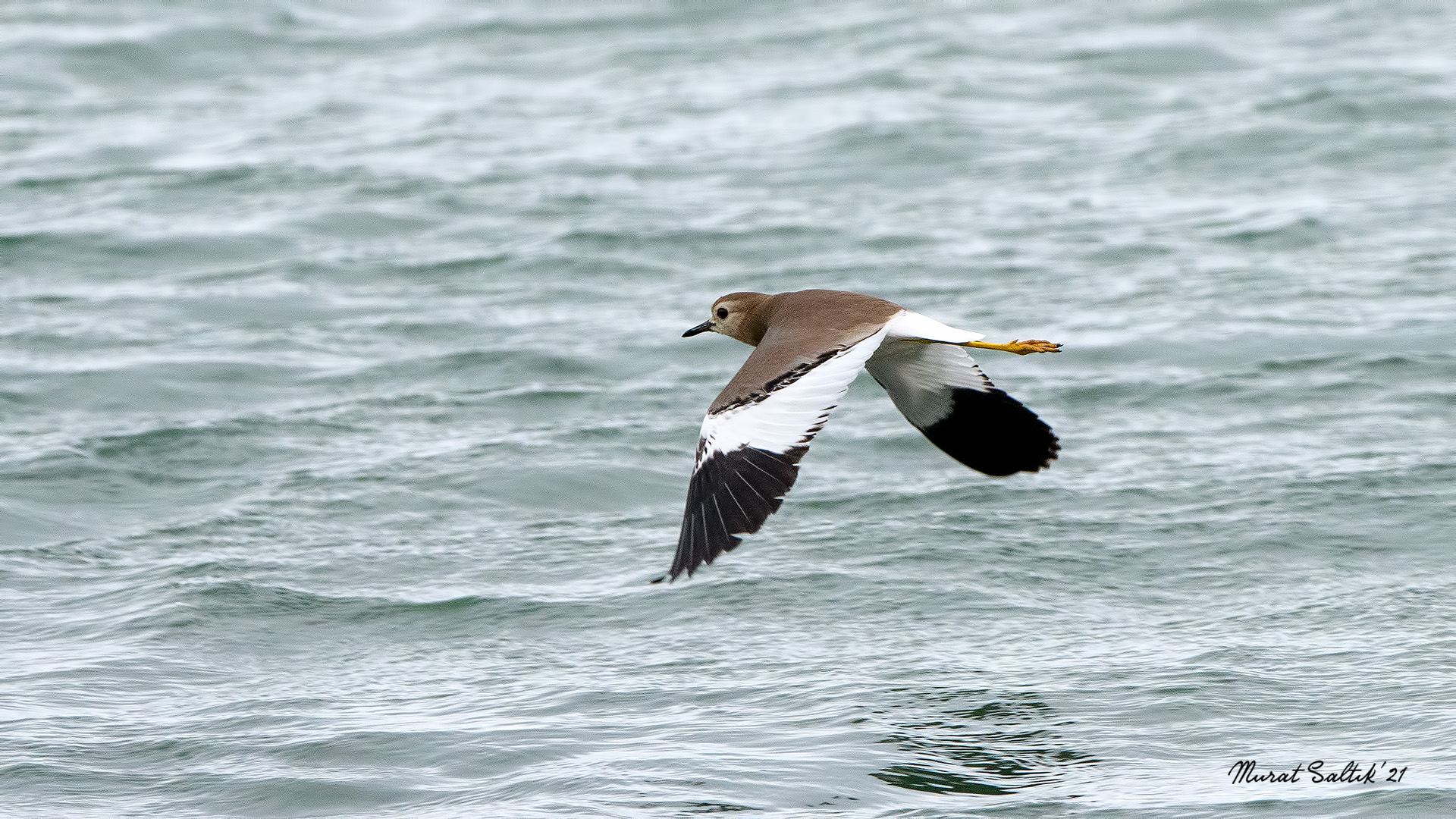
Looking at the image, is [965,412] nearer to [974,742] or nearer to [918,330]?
[918,330]

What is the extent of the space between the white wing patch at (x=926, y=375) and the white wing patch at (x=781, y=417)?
1.01 metres

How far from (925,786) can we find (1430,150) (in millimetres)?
10234

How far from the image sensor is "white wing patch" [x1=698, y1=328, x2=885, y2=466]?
625cm

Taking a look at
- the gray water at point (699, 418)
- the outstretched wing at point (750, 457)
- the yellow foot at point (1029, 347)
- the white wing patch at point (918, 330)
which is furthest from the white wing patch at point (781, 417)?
the gray water at point (699, 418)

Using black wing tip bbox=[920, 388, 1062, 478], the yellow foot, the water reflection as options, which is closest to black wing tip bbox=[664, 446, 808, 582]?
the water reflection

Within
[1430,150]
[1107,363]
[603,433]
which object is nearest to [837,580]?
[603,433]

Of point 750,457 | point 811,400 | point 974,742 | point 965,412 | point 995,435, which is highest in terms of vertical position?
point 811,400

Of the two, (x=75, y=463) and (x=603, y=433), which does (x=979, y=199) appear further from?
(x=75, y=463)

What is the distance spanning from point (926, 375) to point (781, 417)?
147 cm

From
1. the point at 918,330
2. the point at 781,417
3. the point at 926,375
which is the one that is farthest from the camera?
the point at 926,375

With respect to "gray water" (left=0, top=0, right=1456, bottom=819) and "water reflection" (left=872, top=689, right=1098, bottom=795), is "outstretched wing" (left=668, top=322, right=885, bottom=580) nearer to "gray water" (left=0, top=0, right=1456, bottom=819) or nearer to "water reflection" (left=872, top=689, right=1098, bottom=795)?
"gray water" (left=0, top=0, right=1456, bottom=819)

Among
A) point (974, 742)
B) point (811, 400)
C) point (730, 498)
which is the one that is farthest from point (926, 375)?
point (730, 498)

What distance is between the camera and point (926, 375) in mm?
7660

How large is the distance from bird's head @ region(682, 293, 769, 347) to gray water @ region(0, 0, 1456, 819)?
45.4 inches
